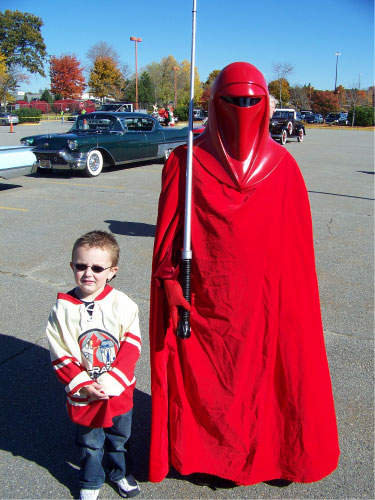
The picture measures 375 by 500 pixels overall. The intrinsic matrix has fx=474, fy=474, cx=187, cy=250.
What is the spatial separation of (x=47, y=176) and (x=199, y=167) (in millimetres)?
10489

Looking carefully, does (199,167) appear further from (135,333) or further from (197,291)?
(135,333)

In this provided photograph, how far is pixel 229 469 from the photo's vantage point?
6.70 ft

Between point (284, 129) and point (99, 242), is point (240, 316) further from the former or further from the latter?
point (284, 129)

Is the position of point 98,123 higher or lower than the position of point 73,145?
higher

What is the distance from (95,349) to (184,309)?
1.36 ft

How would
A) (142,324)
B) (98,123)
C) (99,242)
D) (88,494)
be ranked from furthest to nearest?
(98,123) → (142,324) → (88,494) → (99,242)

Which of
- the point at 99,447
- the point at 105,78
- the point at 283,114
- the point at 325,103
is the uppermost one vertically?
the point at 105,78

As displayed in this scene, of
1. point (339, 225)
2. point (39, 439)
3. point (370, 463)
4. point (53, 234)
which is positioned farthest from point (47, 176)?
point (370, 463)

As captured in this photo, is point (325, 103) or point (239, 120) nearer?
point (239, 120)

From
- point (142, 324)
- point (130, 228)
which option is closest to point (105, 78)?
point (130, 228)

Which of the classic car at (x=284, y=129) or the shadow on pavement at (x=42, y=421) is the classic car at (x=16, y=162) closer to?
the shadow on pavement at (x=42, y=421)

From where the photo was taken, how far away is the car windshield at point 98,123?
11797 mm

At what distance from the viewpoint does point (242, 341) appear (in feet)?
6.42

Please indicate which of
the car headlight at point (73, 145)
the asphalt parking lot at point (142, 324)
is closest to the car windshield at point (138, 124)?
the car headlight at point (73, 145)
